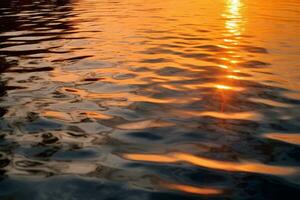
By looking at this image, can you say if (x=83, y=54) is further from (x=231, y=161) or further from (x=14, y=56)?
(x=231, y=161)

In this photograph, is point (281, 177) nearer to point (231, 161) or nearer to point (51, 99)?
point (231, 161)

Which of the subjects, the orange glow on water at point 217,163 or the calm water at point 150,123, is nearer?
the calm water at point 150,123

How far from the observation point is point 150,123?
4.44 m

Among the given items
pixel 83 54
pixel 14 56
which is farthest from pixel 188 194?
pixel 14 56

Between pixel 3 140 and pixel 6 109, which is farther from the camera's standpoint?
pixel 6 109

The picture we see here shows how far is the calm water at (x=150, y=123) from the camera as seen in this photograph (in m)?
3.10

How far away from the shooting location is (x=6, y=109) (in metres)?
4.98

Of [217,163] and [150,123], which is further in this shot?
[150,123]

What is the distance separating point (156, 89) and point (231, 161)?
2671 mm

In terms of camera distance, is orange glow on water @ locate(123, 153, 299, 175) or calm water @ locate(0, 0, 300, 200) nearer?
calm water @ locate(0, 0, 300, 200)

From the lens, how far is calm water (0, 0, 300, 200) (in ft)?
10.2

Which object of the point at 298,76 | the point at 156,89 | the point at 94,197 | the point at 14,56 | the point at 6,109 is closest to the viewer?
the point at 94,197

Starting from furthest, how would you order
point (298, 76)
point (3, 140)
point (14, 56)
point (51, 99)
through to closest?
point (14, 56), point (298, 76), point (51, 99), point (3, 140)

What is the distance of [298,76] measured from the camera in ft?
21.6
